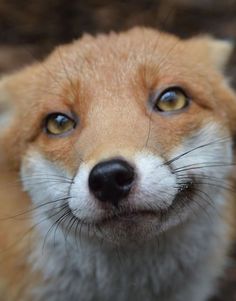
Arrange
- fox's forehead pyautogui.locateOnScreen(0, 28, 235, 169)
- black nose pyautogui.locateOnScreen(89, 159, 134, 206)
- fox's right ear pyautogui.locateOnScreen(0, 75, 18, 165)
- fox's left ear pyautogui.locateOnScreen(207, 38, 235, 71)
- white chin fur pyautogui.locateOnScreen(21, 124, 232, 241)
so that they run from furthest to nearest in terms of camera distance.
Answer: fox's left ear pyautogui.locateOnScreen(207, 38, 235, 71), fox's right ear pyautogui.locateOnScreen(0, 75, 18, 165), fox's forehead pyautogui.locateOnScreen(0, 28, 235, 169), white chin fur pyautogui.locateOnScreen(21, 124, 232, 241), black nose pyautogui.locateOnScreen(89, 159, 134, 206)

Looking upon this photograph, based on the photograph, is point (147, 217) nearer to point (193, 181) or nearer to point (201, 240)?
point (193, 181)

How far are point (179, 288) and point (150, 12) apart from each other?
4.30m

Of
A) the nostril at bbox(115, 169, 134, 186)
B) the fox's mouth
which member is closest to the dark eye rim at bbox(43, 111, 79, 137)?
the fox's mouth

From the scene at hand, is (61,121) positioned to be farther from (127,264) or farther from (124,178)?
(127,264)

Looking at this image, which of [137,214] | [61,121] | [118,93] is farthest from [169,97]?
[137,214]

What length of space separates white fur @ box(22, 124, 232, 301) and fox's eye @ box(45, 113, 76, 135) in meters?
0.20

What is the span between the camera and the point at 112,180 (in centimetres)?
332

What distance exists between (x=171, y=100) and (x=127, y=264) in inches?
45.2

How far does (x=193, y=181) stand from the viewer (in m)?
Result: 3.84

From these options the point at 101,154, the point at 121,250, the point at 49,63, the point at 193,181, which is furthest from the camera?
the point at 49,63

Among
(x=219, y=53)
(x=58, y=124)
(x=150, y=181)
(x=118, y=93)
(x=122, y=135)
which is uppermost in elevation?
(x=219, y=53)

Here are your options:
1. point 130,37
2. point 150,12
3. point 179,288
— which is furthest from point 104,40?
point 150,12

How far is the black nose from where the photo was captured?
3299 millimetres

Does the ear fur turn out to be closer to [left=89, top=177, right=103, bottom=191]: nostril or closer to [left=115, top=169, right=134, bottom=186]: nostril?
[left=89, top=177, right=103, bottom=191]: nostril
